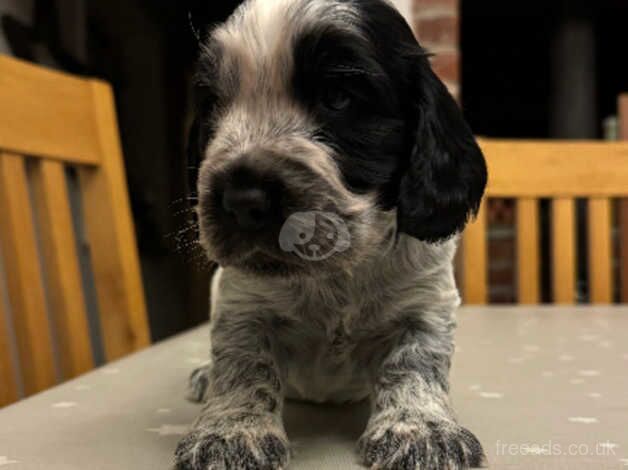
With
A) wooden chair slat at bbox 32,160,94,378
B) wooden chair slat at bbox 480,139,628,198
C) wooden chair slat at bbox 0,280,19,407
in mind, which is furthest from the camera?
wooden chair slat at bbox 480,139,628,198

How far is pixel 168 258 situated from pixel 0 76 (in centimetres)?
215

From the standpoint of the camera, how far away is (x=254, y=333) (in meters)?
0.97

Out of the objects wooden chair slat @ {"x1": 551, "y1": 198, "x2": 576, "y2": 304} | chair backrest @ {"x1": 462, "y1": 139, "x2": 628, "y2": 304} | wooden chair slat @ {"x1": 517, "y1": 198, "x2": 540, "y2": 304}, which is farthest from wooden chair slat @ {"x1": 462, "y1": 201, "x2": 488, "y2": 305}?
wooden chair slat @ {"x1": 551, "y1": 198, "x2": 576, "y2": 304}

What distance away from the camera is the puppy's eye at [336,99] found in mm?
857

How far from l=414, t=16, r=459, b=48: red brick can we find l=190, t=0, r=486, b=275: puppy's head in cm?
170

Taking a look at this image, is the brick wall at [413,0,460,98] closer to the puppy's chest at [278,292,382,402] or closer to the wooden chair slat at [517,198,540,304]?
the wooden chair slat at [517,198,540,304]

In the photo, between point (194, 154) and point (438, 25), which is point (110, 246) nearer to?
point (194, 154)

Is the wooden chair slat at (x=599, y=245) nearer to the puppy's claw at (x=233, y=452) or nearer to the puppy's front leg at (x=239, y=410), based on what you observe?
the puppy's front leg at (x=239, y=410)

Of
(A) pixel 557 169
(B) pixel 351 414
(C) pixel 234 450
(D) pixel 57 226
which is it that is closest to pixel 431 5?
(A) pixel 557 169

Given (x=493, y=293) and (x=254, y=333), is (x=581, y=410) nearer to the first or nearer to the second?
(x=254, y=333)

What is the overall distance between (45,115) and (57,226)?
0.23 meters

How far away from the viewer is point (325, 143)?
86cm

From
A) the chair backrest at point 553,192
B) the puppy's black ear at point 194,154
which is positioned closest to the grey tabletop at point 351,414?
the puppy's black ear at point 194,154

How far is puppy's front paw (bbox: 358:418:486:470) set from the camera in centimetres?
75
